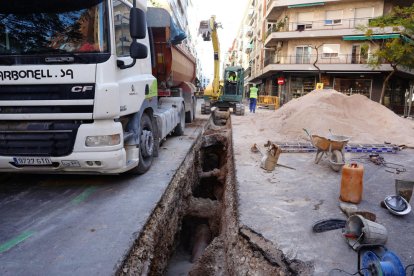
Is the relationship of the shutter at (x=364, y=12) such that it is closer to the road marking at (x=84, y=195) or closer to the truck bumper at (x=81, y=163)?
the truck bumper at (x=81, y=163)

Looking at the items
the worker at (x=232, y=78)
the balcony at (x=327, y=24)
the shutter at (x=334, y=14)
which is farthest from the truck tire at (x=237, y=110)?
the shutter at (x=334, y=14)

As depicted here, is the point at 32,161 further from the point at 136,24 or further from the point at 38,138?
the point at 136,24

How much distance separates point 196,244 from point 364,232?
3.30 meters

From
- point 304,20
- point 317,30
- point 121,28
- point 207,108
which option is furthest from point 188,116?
point 304,20

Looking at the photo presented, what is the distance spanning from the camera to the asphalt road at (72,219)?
321 centimetres

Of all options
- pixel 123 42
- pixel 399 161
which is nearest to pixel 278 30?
pixel 399 161

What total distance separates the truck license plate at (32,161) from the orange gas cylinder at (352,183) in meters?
4.30

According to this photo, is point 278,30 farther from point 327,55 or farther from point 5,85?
point 5,85

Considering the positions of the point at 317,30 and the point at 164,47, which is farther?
the point at 317,30

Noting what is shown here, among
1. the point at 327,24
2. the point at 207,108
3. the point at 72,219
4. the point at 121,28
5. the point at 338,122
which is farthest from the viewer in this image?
the point at 327,24

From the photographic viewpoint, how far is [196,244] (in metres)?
5.94

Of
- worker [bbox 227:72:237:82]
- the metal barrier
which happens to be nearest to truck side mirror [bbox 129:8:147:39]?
worker [bbox 227:72:237:82]

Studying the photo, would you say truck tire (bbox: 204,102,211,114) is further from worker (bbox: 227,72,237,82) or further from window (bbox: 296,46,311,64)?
window (bbox: 296,46,311,64)

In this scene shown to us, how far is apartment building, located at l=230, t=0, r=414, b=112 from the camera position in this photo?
2939 centimetres
